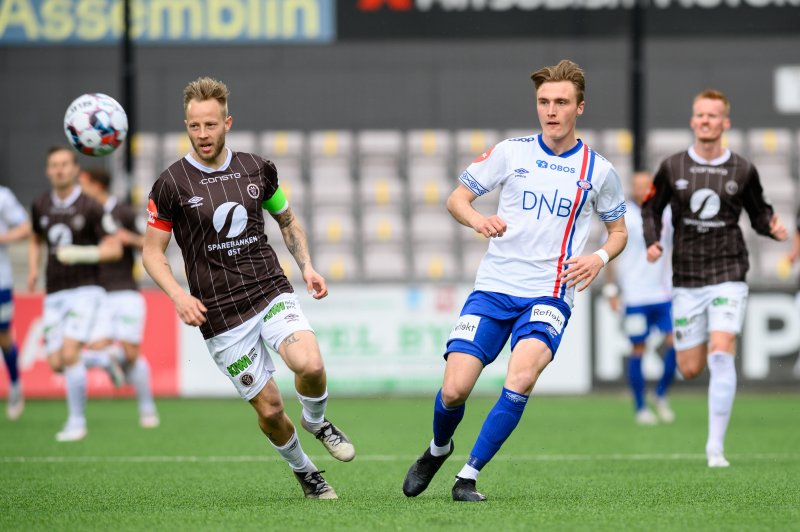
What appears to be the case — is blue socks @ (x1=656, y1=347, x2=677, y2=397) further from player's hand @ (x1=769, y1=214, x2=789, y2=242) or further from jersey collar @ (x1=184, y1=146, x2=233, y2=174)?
jersey collar @ (x1=184, y1=146, x2=233, y2=174)

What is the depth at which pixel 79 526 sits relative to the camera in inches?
239

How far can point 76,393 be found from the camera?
36.9ft

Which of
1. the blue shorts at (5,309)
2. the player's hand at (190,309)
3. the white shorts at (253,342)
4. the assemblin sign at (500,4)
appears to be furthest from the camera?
the assemblin sign at (500,4)

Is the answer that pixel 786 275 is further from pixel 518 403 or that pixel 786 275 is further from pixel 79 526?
pixel 79 526

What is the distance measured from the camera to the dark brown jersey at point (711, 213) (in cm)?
879

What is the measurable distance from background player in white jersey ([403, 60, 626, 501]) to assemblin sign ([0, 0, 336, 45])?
977cm

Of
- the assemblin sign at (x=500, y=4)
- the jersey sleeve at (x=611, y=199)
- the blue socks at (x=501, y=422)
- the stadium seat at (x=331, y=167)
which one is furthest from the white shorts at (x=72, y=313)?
the stadium seat at (x=331, y=167)

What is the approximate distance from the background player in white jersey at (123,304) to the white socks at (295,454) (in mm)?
5342

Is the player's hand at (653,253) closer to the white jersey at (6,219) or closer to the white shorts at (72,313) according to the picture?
the white shorts at (72,313)

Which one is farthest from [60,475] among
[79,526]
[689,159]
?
[689,159]

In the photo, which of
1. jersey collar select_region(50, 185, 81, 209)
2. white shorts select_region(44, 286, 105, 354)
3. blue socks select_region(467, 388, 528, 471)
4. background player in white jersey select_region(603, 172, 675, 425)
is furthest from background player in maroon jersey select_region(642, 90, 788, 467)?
jersey collar select_region(50, 185, 81, 209)

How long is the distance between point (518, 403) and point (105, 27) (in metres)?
11.8

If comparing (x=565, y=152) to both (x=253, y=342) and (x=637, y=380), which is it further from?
(x=637, y=380)

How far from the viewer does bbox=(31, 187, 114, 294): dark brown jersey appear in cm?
1155
